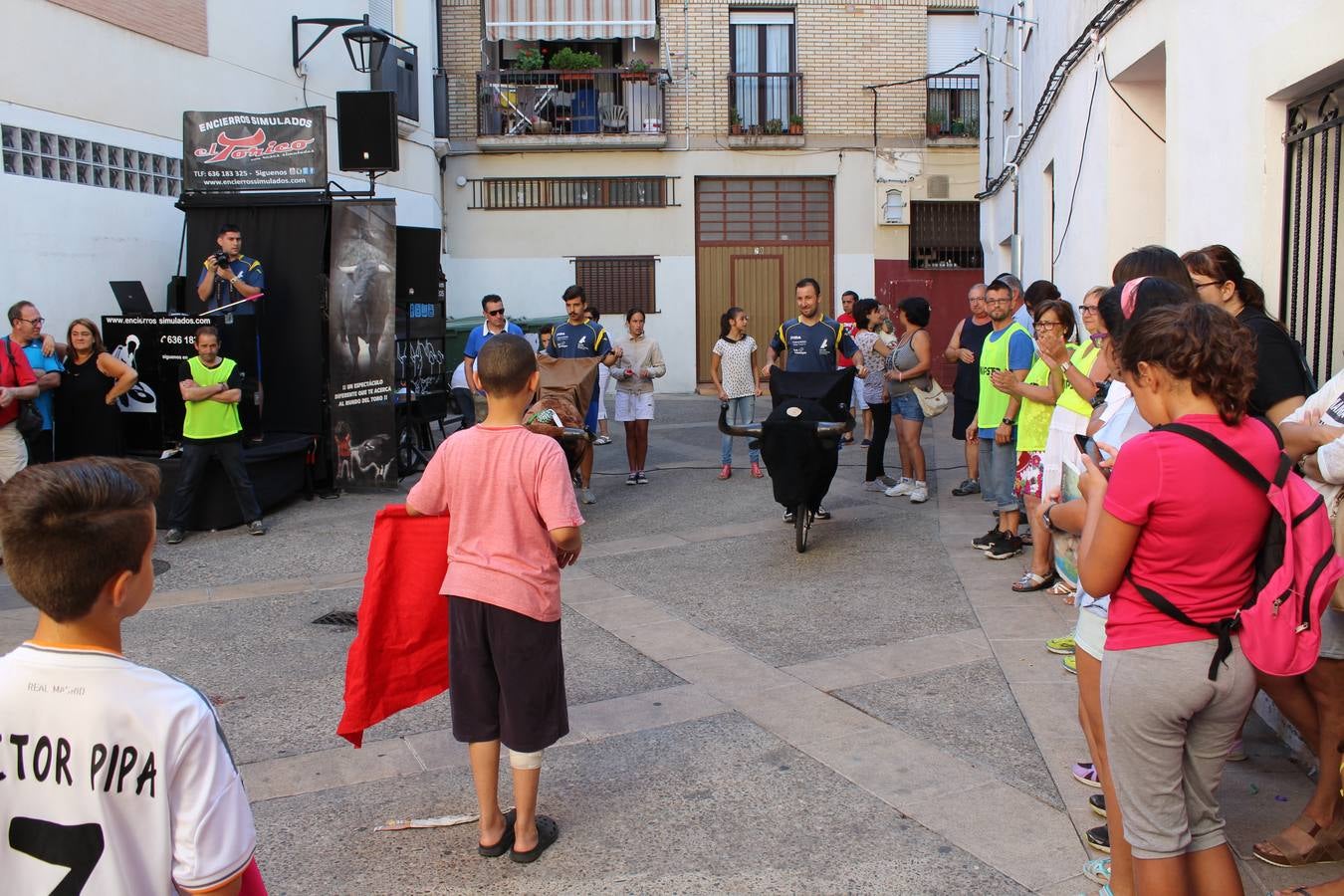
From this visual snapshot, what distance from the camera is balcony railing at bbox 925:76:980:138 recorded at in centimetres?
2295

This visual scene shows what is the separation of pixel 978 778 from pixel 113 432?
813 centimetres

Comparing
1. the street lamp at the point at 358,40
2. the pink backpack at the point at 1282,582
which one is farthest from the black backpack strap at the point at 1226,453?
the street lamp at the point at 358,40

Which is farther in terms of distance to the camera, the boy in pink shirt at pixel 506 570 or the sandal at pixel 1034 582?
the sandal at pixel 1034 582

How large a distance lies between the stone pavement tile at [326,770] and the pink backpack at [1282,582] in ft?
9.95

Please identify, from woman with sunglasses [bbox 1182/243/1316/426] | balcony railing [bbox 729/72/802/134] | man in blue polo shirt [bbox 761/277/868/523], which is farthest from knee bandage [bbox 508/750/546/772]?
balcony railing [bbox 729/72/802/134]

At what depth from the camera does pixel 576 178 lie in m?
22.9

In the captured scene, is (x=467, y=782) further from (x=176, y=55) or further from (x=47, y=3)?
(x=176, y=55)

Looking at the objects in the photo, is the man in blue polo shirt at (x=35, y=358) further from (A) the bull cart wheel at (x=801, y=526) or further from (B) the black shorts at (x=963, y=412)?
(B) the black shorts at (x=963, y=412)

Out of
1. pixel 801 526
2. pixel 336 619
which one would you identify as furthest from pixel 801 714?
pixel 801 526

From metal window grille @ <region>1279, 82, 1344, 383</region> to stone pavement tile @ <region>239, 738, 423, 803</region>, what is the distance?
13.8 ft

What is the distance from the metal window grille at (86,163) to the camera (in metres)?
11.1

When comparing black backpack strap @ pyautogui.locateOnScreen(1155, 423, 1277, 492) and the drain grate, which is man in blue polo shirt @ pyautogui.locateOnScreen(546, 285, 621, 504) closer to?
the drain grate

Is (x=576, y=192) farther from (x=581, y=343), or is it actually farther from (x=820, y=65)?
(x=581, y=343)

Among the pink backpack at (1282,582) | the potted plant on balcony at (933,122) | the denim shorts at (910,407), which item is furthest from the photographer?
the potted plant on balcony at (933,122)
